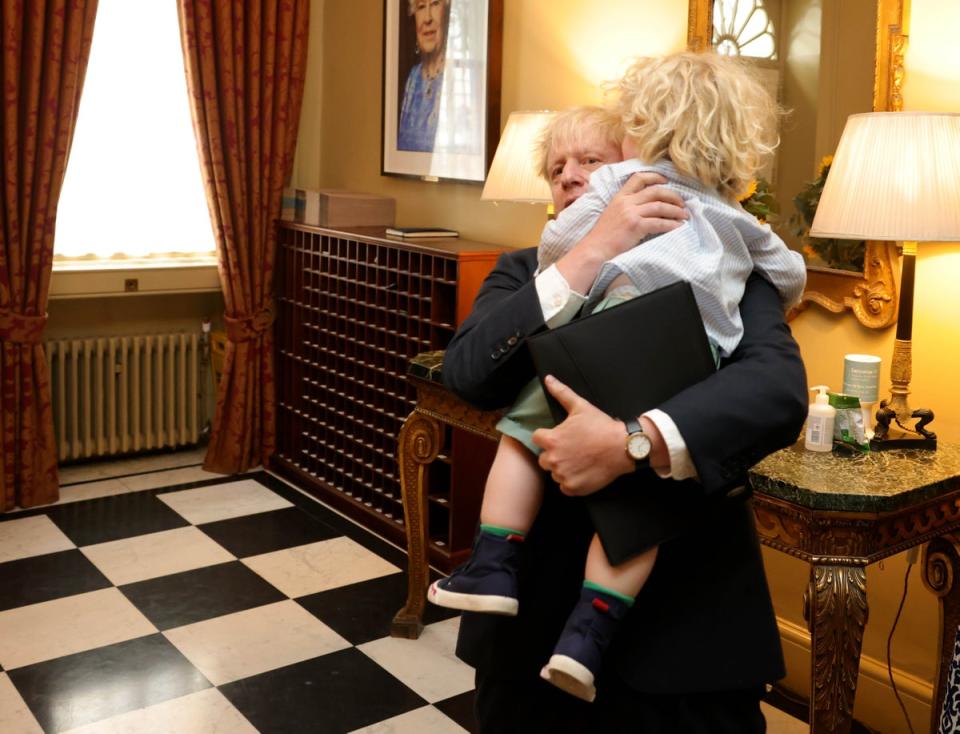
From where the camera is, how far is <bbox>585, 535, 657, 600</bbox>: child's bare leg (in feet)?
4.08

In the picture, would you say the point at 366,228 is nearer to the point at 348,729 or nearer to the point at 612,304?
the point at 348,729

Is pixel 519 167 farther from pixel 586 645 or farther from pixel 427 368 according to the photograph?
pixel 586 645

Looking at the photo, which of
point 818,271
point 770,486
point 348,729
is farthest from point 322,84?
point 770,486

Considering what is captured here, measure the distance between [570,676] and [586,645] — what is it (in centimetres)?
4

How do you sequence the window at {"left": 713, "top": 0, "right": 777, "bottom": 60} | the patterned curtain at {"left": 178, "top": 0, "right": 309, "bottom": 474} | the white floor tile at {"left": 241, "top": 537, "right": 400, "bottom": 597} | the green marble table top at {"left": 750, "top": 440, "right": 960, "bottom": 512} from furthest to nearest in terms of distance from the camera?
the patterned curtain at {"left": 178, "top": 0, "right": 309, "bottom": 474} < the white floor tile at {"left": 241, "top": 537, "right": 400, "bottom": 597} < the window at {"left": 713, "top": 0, "right": 777, "bottom": 60} < the green marble table top at {"left": 750, "top": 440, "right": 960, "bottom": 512}

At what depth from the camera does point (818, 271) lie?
2.66 meters

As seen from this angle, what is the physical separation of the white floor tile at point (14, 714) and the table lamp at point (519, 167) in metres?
1.78

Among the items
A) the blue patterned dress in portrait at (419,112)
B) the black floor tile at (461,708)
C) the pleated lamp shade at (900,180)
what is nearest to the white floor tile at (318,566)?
the black floor tile at (461,708)

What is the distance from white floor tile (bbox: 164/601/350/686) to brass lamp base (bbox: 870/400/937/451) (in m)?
1.58

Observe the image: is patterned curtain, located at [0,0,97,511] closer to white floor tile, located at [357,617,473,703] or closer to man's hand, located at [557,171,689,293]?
white floor tile, located at [357,617,473,703]

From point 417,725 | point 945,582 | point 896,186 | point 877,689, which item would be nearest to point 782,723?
point 877,689

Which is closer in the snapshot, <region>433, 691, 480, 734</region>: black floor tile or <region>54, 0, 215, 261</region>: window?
<region>433, 691, 480, 734</region>: black floor tile

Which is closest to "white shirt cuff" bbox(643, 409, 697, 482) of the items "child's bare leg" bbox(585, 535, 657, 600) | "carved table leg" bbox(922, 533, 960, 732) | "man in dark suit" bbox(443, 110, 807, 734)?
"man in dark suit" bbox(443, 110, 807, 734)

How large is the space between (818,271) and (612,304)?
1.54 m
